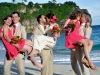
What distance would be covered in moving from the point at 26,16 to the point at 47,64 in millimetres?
101190

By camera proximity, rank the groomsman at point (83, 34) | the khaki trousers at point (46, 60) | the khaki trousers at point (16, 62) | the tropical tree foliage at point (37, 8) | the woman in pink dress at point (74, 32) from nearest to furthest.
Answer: the woman in pink dress at point (74, 32) → the groomsman at point (83, 34) → the khaki trousers at point (16, 62) → the khaki trousers at point (46, 60) → the tropical tree foliage at point (37, 8)

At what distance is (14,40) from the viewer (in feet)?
20.7

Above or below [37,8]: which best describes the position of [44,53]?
below

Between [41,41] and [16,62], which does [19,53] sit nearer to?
[16,62]

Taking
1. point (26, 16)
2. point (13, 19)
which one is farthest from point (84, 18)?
point (26, 16)

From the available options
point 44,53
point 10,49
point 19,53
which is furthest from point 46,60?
point 10,49

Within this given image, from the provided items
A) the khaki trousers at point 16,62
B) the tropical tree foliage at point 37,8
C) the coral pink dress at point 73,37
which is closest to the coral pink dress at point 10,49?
the khaki trousers at point 16,62

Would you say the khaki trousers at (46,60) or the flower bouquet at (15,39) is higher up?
the flower bouquet at (15,39)

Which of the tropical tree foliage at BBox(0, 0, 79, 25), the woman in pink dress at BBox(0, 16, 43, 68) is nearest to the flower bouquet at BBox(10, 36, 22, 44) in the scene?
the woman in pink dress at BBox(0, 16, 43, 68)

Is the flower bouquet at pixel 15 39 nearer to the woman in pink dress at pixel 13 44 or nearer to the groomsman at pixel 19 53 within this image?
the woman in pink dress at pixel 13 44

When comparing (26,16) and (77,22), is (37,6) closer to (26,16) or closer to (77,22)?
(26,16)

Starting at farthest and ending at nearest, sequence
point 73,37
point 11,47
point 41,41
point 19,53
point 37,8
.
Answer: point 37,8 < point 19,53 < point 73,37 < point 11,47 < point 41,41

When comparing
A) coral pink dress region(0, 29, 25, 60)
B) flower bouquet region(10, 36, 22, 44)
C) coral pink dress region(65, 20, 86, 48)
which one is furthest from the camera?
coral pink dress region(65, 20, 86, 48)

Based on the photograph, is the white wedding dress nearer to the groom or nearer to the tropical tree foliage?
the groom
